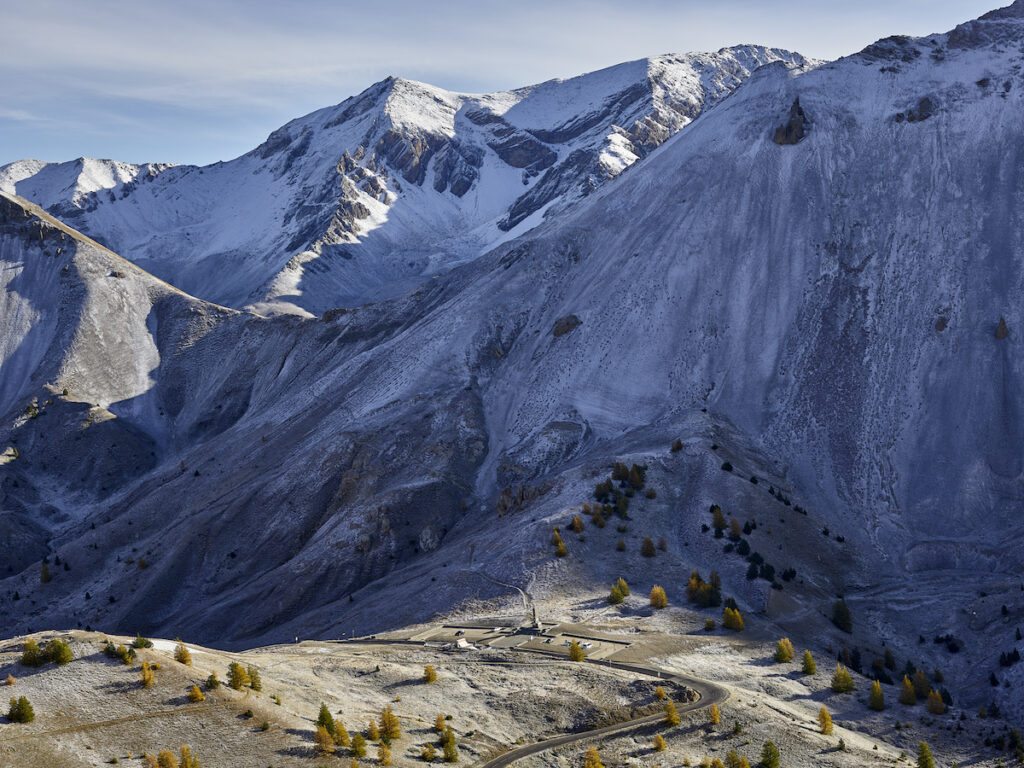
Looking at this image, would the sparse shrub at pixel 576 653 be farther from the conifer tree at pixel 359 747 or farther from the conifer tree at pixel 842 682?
A: the conifer tree at pixel 359 747

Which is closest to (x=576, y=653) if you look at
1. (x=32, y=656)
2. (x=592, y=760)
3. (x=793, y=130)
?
(x=592, y=760)

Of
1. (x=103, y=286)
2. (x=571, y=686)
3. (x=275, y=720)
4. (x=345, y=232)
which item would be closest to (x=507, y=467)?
(x=571, y=686)

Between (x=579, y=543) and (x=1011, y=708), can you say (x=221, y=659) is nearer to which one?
(x=579, y=543)

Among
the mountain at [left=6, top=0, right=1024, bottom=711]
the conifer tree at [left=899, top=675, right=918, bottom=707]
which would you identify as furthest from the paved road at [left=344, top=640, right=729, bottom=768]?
the mountain at [left=6, top=0, right=1024, bottom=711]

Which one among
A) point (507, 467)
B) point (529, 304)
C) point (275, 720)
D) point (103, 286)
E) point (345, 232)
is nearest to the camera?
point (275, 720)

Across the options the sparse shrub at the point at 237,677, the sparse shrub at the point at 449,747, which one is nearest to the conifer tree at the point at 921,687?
the sparse shrub at the point at 449,747

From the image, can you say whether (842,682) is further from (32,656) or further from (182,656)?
(32,656)

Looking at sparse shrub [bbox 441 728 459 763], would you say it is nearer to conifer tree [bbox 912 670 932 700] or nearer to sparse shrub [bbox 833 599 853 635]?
conifer tree [bbox 912 670 932 700]
